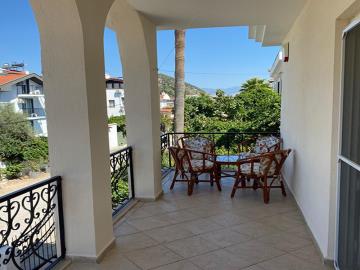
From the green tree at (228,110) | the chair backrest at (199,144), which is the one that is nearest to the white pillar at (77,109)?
the chair backrest at (199,144)

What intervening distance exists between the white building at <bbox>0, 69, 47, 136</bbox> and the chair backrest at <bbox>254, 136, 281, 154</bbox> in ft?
69.3

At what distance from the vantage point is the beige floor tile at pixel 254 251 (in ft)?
8.88

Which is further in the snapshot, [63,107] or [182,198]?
[182,198]

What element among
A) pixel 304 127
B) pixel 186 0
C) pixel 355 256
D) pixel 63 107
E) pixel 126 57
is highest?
pixel 186 0

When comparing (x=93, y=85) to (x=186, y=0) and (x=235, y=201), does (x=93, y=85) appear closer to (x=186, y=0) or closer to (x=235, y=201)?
(x=186, y=0)

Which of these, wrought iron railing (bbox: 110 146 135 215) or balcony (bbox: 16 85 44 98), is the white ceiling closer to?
wrought iron railing (bbox: 110 146 135 215)

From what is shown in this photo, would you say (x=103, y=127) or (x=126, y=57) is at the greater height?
(x=126, y=57)

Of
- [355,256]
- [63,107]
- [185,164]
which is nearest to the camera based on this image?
[355,256]

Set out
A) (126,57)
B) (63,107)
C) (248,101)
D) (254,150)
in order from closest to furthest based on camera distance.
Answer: (63,107) < (126,57) < (254,150) < (248,101)

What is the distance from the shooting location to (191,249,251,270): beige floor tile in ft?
8.45

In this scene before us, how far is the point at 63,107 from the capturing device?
8.28 ft

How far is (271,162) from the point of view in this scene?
423 cm

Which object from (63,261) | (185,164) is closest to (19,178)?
(185,164)

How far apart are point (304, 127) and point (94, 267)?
8.48ft
